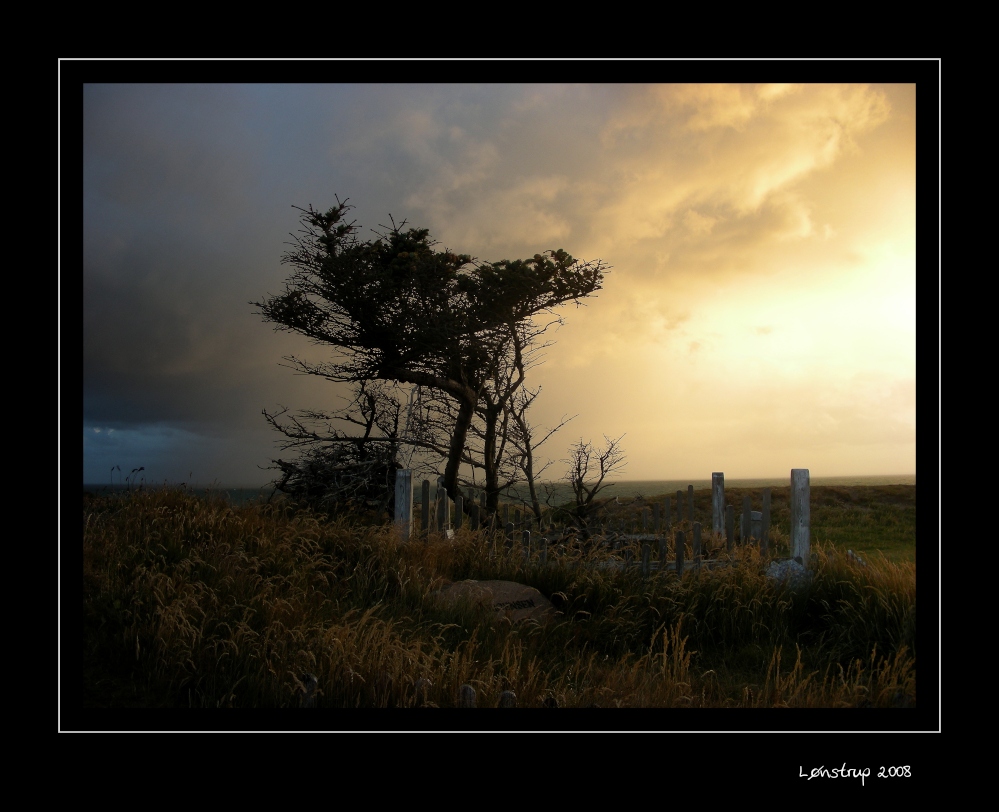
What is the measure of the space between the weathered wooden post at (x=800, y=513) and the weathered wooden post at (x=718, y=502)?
2.59 m

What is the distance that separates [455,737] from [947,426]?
114 inches

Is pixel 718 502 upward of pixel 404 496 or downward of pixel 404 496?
downward

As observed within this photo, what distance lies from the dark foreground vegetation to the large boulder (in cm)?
17

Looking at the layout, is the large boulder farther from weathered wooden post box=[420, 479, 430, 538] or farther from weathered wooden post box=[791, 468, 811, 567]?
weathered wooden post box=[791, 468, 811, 567]

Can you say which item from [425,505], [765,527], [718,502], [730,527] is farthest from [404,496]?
[718,502]

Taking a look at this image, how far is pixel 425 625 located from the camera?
5.11 m

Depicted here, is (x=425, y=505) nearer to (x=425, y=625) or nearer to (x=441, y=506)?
(x=441, y=506)

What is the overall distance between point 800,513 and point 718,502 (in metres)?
2.89

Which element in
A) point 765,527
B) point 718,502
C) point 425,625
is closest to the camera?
point 425,625

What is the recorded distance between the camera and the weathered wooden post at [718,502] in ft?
34.3

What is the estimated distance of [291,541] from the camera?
6.28m

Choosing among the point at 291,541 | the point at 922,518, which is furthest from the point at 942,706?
the point at 291,541
